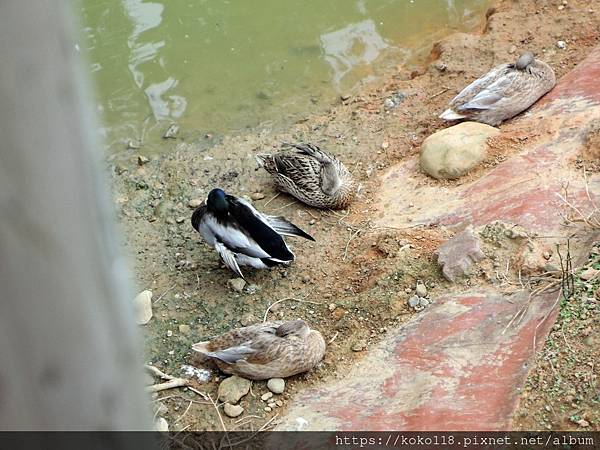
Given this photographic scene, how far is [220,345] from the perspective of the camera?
435 cm

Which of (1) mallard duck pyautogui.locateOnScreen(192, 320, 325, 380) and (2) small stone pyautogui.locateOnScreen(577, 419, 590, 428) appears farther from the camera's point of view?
(1) mallard duck pyautogui.locateOnScreen(192, 320, 325, 380)

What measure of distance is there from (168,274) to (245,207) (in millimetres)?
827

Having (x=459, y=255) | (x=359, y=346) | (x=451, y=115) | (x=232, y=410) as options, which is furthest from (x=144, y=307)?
(x=451, y=115)

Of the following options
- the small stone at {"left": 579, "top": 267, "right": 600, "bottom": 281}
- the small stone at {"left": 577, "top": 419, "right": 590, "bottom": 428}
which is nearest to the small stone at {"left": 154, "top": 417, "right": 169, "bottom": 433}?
the small stone at {"left": 577, "top": 419, "right": 590, "bottom": 428}

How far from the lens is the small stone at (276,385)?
4.16m

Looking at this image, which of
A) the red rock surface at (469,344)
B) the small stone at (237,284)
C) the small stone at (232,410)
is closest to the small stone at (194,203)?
the small stone at (237,284)

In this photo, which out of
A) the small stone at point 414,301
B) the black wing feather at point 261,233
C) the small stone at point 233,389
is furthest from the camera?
the black wing feather at point 261,233

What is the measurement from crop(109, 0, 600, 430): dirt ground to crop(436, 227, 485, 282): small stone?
0.29 feet

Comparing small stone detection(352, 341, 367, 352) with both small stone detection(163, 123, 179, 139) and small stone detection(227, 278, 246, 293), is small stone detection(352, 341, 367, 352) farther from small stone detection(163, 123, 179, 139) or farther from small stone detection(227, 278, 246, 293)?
small stone detection(163, 123, 179, 139)

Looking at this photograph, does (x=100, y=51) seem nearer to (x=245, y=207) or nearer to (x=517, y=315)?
(x=245, y=207)

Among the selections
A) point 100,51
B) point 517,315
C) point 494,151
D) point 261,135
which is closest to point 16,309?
point 517,315

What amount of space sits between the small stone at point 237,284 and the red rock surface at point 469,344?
1.28 meters

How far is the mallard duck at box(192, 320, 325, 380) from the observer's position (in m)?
4.18

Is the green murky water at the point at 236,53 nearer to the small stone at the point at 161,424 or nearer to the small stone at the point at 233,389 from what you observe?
the small stone at the point at 233,389
